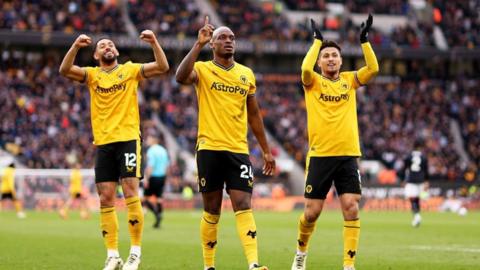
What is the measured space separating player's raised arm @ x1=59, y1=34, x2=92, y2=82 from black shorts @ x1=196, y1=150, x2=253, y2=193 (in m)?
2.33

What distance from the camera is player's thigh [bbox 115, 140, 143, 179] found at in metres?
12.8

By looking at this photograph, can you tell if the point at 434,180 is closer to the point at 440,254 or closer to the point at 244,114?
the point at 440,254

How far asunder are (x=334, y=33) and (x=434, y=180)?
13.1 metres

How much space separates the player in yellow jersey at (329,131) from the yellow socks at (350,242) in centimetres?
5

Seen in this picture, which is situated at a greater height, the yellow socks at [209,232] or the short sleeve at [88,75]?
the short sleeve at [88,75]

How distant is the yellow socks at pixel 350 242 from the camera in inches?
474

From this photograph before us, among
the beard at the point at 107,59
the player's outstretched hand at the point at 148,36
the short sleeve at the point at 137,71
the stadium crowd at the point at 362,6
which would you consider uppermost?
the stadium crowd at the point at 362,6

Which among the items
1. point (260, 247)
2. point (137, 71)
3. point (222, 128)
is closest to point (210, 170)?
point (222, 128)

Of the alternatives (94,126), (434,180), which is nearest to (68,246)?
(94,126)

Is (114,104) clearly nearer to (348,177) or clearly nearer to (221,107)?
(221,107)

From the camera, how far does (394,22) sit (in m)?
60.9

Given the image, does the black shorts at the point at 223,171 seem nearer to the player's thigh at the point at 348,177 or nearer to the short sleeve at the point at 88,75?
the player's thigh at the point at 348,177

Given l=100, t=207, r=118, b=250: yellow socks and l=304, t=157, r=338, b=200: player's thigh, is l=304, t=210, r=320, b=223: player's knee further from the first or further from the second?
l=100, t=207, r=118, b=250: yellow socks

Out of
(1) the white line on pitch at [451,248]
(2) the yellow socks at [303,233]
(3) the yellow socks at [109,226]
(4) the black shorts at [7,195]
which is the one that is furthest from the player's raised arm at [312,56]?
(4) the black shorts at [7,195]
